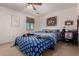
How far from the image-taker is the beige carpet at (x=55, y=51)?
4.68 ft

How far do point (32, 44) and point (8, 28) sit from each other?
0.49 meters

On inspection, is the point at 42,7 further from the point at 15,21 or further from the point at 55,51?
the point at 55,51

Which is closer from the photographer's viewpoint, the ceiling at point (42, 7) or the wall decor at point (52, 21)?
the ceiling at point (42, 7)

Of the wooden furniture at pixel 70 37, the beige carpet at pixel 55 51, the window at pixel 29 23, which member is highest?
the window at pixel 29 23

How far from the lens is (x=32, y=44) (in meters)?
1.44

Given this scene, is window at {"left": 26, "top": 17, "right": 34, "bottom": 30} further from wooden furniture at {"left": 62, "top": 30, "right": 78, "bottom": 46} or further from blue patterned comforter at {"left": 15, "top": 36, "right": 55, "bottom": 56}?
wooden furniture at {"left": 62, "top": 30, "right": 78, "bottom": 46}

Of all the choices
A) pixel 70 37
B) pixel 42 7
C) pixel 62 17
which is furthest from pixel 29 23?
pixel 70 37

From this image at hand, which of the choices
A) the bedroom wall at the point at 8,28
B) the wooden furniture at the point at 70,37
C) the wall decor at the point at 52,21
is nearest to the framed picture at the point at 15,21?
the bedroom wall at the point at 8,28

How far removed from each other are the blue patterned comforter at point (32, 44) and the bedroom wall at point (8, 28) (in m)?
0.11

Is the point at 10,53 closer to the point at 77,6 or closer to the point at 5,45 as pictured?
the point at 5,45

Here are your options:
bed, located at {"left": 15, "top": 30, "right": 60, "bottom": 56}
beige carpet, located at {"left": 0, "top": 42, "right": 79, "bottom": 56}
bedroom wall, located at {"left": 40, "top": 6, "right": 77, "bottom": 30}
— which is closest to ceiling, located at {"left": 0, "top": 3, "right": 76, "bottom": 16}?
bedroom wall, located at {"left": 40, "top": 6, "right": 77, "bottom": 30}

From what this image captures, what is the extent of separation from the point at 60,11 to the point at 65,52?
2.29 ft

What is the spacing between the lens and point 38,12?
60.5 inches

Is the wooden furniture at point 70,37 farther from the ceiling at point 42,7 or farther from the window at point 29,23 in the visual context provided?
the window at point 29,23
